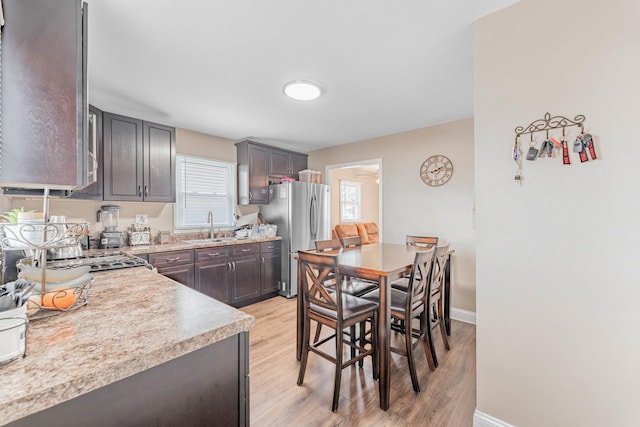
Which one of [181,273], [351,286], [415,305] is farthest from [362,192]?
[415,305]

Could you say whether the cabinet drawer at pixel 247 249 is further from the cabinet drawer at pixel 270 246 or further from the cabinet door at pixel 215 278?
the cabinet door at pixel 215 278

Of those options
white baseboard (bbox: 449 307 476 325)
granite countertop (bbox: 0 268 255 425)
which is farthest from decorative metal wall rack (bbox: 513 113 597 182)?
white baseboard (bbox: 449 307 476 325)

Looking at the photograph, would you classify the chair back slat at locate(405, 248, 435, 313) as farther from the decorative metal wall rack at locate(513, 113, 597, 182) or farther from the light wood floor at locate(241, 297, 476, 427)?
the decorative metal wall rack at locate(513, 113, 597, 182)

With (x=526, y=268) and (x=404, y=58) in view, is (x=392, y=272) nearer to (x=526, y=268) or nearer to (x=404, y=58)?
(x=526, y=268)

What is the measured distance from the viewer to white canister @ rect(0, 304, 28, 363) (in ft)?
2.17

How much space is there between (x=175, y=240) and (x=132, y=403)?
10.8ft

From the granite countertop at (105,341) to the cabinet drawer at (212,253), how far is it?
2087mm

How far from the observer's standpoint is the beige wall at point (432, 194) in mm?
3428

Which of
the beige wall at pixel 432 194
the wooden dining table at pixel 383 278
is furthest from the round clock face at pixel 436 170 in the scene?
the wooden dining table at pixel 383 278

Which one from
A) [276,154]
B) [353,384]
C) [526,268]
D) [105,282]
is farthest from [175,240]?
[526,268]

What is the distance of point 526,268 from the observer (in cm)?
152

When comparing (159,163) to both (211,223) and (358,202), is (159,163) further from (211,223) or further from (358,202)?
(358,202)

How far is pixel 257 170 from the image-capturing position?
4375 mm

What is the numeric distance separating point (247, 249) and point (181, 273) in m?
0.90
